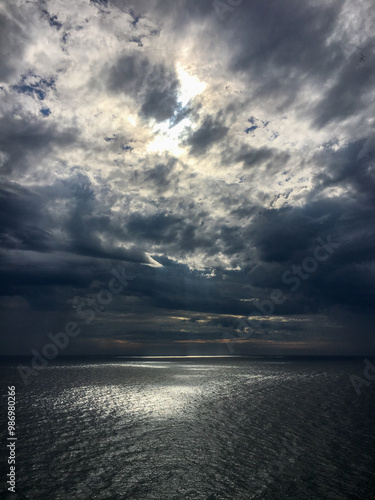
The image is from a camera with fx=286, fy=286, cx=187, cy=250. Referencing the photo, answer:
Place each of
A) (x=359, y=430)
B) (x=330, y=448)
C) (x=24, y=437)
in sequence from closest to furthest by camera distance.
Answer: (x=330, y=448)
(x=24, y=437)
(x=359, y=430)

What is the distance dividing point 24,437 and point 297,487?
29159 millimetres

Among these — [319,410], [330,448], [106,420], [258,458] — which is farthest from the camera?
[319,410]

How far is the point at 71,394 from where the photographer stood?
64750 mm

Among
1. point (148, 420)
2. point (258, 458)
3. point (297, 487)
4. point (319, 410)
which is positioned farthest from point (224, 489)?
point (319, 410)

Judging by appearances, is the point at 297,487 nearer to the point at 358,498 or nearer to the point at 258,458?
the point at 358,498

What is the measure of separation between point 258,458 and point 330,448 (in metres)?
8.71

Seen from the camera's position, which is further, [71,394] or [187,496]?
[71,394]

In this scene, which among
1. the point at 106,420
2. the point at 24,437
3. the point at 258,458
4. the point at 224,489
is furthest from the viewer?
the point at 106,420

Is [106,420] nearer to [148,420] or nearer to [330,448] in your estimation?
[148,420]

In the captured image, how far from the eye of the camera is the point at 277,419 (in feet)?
136

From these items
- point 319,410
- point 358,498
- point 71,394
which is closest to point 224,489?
point 358,498

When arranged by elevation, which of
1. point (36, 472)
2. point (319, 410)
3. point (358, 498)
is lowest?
point (319, 410)

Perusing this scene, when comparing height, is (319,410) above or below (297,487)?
below

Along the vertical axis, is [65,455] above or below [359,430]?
above
